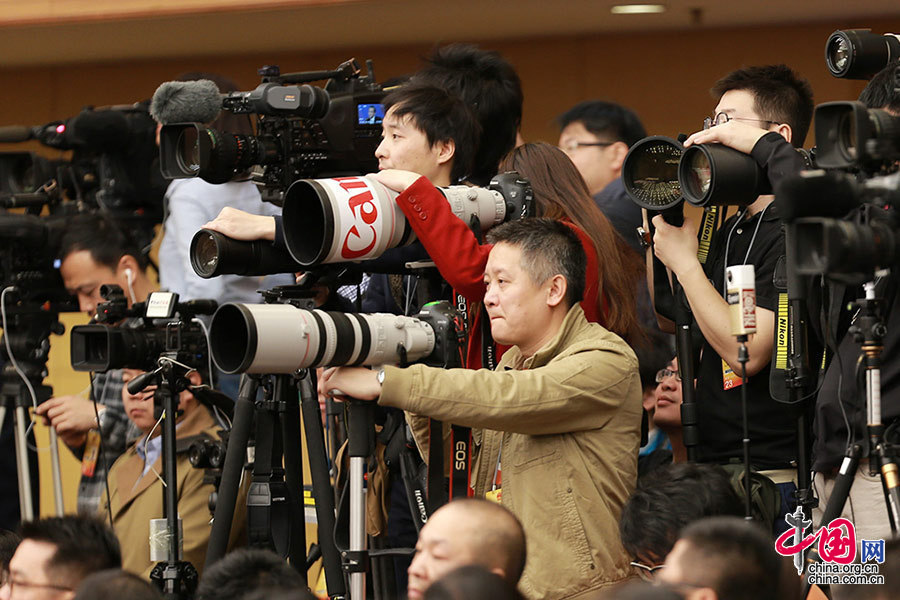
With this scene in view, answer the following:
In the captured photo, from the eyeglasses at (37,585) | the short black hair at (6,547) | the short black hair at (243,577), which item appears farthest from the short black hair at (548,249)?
the short black hair at (6,547)

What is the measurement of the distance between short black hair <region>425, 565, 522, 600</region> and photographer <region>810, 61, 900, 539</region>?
1093mm

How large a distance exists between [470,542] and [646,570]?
57 cm

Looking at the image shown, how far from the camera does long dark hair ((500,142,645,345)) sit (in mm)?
3357

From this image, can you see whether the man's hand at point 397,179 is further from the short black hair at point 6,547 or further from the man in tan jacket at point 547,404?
the short black hair at point 6,547

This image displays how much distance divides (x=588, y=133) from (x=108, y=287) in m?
1.92

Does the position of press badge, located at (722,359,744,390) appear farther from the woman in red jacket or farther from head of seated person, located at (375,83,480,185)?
head of seated person, located at (375,83,480,185)

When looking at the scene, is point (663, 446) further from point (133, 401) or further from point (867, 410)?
point (133, 401)

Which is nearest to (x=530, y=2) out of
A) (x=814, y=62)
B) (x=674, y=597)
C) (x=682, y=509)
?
(x=814, y=62)

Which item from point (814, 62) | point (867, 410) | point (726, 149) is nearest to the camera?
point (867, 410)

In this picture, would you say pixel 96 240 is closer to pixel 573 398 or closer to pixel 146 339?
pixel 146 339

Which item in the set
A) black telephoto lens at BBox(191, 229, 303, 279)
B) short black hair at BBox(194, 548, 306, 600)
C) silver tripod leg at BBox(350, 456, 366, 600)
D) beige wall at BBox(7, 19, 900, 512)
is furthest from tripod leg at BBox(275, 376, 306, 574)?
beige wall at BBox(7, 19, 900, 512)

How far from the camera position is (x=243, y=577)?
262 cm

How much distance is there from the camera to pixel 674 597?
75.1 inches

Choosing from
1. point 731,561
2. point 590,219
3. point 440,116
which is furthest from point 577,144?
point 731,561
